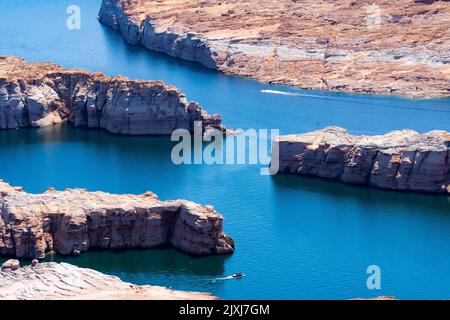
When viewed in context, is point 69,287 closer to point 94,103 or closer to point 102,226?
point 102,226

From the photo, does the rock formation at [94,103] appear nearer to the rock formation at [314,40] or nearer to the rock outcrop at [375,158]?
the rock outcrop at [375,158]

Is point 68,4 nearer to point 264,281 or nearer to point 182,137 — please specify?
point 182,137

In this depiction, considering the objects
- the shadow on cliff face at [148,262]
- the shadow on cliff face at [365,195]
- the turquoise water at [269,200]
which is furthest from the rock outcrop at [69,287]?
the shadow on cliff face at [365,195]

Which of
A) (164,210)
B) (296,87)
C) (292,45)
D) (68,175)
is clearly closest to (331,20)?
(292,45)

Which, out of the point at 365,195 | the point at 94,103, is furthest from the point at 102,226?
the point at 94,103

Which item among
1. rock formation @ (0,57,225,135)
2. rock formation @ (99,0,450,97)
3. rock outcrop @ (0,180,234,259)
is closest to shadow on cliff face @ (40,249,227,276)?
rock outcrop @ (0,180,234,259)
